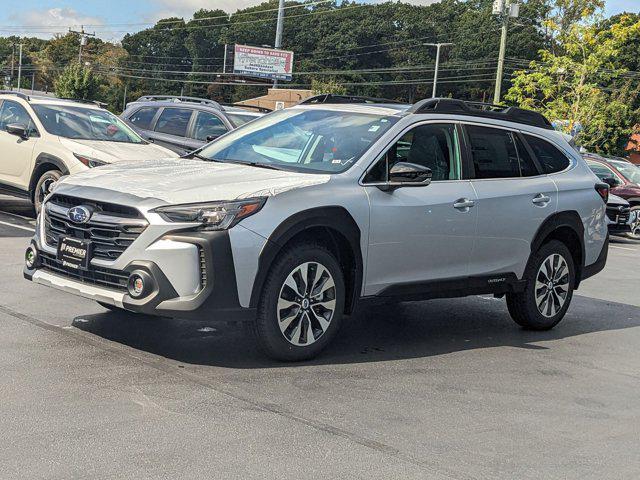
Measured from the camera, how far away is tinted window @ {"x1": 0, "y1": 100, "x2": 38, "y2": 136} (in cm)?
1266

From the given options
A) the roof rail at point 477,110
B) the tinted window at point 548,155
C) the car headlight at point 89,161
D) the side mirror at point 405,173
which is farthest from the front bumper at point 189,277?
the car headlight at point 89,161

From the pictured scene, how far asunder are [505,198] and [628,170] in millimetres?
15710

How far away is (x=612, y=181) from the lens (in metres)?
19.5

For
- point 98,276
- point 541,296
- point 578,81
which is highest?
point 578,81

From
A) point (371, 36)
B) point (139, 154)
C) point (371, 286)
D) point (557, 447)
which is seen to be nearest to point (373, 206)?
point (371, 286)

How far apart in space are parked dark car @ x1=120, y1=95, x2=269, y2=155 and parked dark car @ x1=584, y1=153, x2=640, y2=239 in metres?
9.44

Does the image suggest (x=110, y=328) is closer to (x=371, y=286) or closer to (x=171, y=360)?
(x=171, y=360)

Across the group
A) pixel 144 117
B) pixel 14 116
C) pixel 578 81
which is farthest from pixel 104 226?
pixel 578 81

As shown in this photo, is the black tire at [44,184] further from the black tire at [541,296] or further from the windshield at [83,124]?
the black tire at [541,296]

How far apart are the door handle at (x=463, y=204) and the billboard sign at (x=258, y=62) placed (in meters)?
82.5

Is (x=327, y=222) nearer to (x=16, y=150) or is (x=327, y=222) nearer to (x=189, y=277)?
(x=189, y=277)

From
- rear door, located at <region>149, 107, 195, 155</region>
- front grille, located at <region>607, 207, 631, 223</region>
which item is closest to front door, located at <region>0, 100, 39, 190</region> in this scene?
rear door, located at <region>149, 107, 195, 155</region>

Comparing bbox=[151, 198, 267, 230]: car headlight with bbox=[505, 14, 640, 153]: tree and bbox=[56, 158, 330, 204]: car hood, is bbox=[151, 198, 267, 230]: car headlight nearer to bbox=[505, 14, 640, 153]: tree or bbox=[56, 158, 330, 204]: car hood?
bbox=[56, 158, 330, 204]: car hood

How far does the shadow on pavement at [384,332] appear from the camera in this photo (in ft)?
19.9
